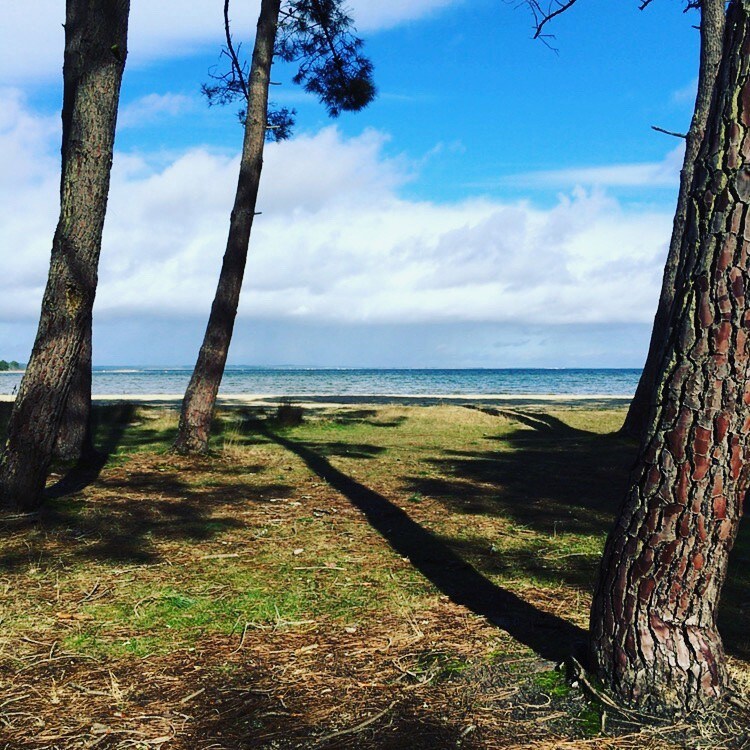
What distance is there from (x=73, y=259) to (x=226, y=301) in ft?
11.3

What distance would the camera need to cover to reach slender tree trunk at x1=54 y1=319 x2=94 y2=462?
25.6 feet

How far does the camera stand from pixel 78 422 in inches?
310

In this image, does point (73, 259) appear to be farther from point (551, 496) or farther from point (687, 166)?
point (687, 166)

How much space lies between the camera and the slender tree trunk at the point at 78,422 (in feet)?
25.6

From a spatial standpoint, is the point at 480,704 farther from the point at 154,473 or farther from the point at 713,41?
the point at 713,41

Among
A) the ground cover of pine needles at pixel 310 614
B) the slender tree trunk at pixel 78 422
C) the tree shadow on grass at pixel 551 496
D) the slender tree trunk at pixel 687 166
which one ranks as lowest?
the ground cover of pine needles at pixel 310 614

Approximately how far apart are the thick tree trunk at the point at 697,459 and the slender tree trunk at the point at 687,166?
6892 mm

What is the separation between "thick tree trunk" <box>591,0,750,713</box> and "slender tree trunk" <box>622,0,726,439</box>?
6.89 metres

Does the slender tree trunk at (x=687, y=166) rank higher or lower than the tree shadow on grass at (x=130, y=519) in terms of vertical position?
higher

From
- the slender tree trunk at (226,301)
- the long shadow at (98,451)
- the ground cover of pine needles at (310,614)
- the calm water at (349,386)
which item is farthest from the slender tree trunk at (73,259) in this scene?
the calm water at (349,386)

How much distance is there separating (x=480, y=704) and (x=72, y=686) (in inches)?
63.3

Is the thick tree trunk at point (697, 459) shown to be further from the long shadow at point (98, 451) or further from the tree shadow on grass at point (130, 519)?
the long shadow at point (98, 451)

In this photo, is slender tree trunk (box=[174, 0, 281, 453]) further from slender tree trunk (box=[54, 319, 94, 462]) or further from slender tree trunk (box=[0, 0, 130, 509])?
slender tree trunk (box=[0, 0, 130, 509])

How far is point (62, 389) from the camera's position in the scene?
557 cm
